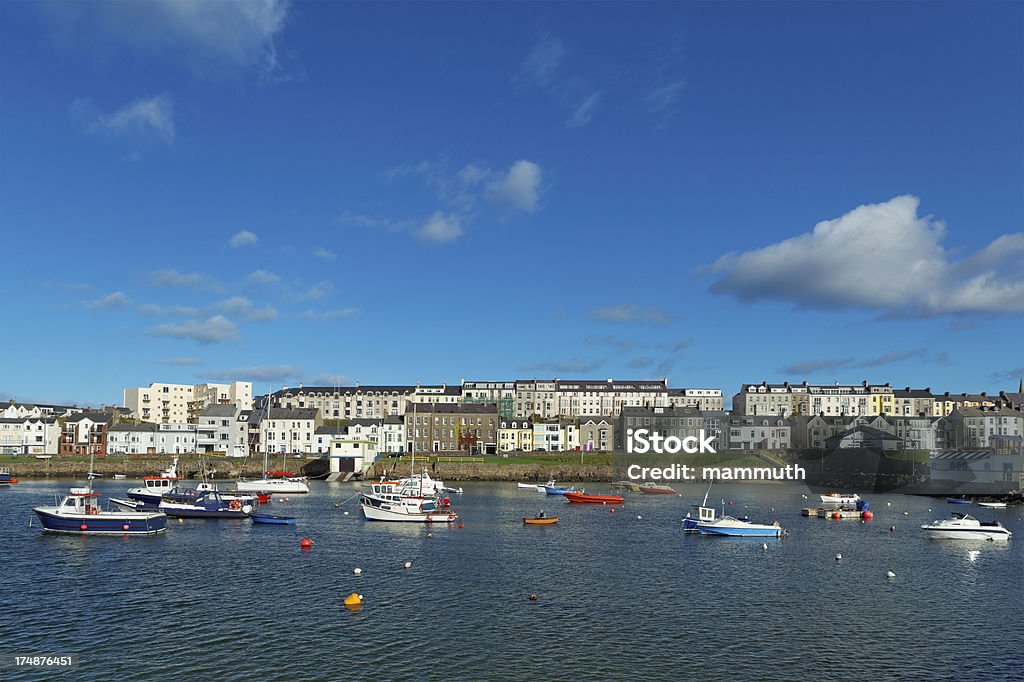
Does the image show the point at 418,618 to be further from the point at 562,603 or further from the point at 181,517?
the point at 181,517

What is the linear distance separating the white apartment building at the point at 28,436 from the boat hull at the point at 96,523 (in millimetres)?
121402

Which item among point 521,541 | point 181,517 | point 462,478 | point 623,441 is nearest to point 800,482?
point 623,441

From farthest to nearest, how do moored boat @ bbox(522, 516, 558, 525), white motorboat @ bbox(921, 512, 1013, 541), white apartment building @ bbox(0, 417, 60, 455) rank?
white apartment building @ bbox(0, 417, 60, 455) → moored boat @ bbox(522, 516, 558, 525) → white motorboat @ bbox(921, 512, 1013, 541)

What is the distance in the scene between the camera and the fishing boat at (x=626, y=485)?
13000 centimetres

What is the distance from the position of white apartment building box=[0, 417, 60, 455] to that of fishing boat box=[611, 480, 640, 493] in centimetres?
12139

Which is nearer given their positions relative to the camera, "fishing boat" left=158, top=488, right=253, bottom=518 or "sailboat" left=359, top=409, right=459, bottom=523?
"sailboat" left=359, top=409, right=459, bottom=523

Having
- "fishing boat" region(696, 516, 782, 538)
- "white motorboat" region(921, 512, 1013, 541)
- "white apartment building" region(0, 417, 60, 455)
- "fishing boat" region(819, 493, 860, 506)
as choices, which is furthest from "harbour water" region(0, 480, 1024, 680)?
"white apartment building" region(0, 417, 60, 455)

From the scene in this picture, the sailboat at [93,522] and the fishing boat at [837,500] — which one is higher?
the sailboat at [93,522]

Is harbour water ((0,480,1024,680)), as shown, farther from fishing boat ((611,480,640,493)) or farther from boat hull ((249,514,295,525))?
fishing boat ((611,480,640,493))

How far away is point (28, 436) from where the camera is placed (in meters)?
171

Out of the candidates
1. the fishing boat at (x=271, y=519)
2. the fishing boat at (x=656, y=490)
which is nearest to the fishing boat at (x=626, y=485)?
the fishing boat at (x=656, y=490)

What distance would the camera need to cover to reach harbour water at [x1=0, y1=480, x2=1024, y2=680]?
1277 inches

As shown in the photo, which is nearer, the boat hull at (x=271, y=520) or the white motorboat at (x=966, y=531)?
the white motorboat at (x=966, y=531)

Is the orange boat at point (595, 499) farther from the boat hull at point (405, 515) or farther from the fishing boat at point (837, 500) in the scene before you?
the boat hull at point (405, 515)
